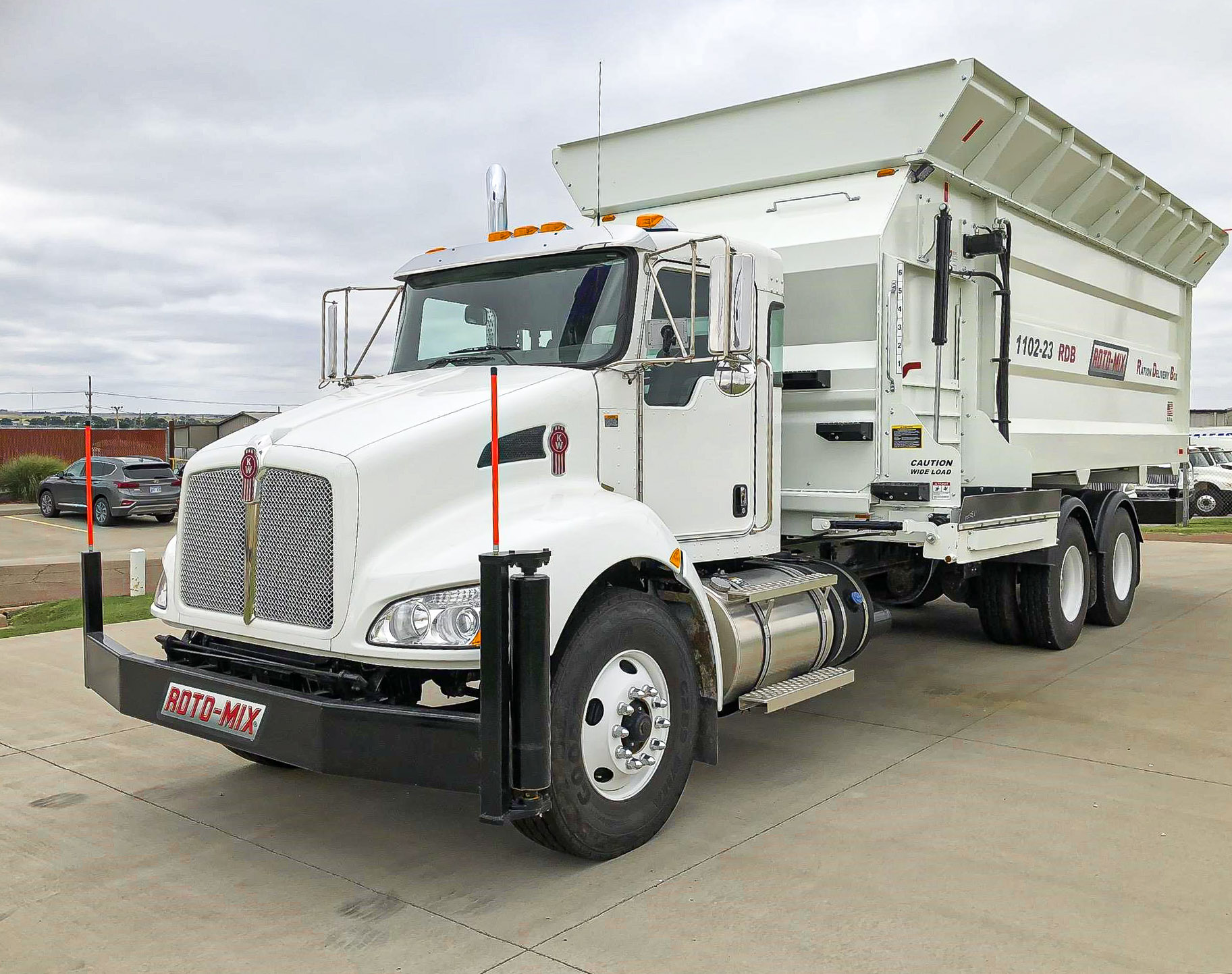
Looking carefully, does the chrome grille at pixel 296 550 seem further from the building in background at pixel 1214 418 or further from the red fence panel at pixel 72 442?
the building in background at pixel 1214 418

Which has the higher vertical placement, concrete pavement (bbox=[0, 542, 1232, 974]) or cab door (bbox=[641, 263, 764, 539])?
→ cab door (bbox=[641, 263, 764, 539])

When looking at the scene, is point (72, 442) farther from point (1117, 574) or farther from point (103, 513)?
point (1117, 574)

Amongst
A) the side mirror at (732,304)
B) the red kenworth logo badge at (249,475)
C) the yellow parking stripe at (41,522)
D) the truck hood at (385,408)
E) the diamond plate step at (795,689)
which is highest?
the side mirror at (732,304)

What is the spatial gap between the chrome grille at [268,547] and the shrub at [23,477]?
30.3 m

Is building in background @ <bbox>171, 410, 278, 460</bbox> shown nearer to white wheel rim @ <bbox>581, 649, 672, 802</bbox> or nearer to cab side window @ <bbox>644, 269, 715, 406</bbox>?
cab side window @ <bbox>644, 269, 715, 406</bbox>

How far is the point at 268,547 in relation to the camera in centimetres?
420

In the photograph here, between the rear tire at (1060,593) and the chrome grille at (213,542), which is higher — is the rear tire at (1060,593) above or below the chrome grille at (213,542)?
below

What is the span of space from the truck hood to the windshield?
0.16m

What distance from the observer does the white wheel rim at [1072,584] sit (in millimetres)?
8695

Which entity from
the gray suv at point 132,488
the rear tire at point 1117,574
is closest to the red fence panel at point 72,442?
the gray suv at point 132,488

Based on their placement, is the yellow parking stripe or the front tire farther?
the yellow parking stripe

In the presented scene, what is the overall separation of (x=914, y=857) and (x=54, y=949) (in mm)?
3118

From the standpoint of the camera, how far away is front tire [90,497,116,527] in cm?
2314

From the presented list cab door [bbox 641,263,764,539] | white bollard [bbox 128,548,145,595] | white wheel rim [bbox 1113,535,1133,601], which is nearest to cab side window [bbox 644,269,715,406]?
cab door [bbox 641,263,764,539]
